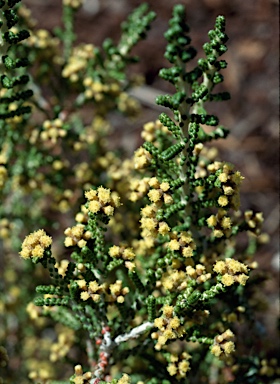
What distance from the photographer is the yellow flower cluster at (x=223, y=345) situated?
95.3 inches

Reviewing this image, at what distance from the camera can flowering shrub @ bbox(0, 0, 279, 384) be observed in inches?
97.9

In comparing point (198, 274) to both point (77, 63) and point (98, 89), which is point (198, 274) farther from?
point (77, 63)

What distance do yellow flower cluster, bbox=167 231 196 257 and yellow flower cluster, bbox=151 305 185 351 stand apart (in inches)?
10.4

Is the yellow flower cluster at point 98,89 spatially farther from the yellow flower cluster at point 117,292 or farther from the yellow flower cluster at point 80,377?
the yellow flower cluster at point 80,377

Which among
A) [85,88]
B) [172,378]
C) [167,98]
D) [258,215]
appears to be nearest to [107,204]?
[167,98]

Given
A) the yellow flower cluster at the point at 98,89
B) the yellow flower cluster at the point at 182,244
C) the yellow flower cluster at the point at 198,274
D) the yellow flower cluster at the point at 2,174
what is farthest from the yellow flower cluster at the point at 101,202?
the yellow flower cluster at the point at 98,89

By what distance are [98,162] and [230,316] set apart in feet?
5.50

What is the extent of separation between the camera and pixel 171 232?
102 inches

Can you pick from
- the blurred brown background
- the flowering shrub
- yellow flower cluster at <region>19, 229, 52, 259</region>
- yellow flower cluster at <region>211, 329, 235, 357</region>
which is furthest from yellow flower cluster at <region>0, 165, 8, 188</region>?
the blurred brown background

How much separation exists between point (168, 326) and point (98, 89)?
1821mm

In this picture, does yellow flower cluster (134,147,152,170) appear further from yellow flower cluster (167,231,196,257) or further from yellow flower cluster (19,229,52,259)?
yellow flower cluster (19,229,52,259)

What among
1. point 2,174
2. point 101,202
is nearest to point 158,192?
point 101,202

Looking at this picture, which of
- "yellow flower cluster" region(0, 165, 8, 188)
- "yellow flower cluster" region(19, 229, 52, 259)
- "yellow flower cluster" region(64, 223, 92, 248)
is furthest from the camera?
"yellow flower cluster" region(0, 165, 8, 188)

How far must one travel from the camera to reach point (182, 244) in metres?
2.54
